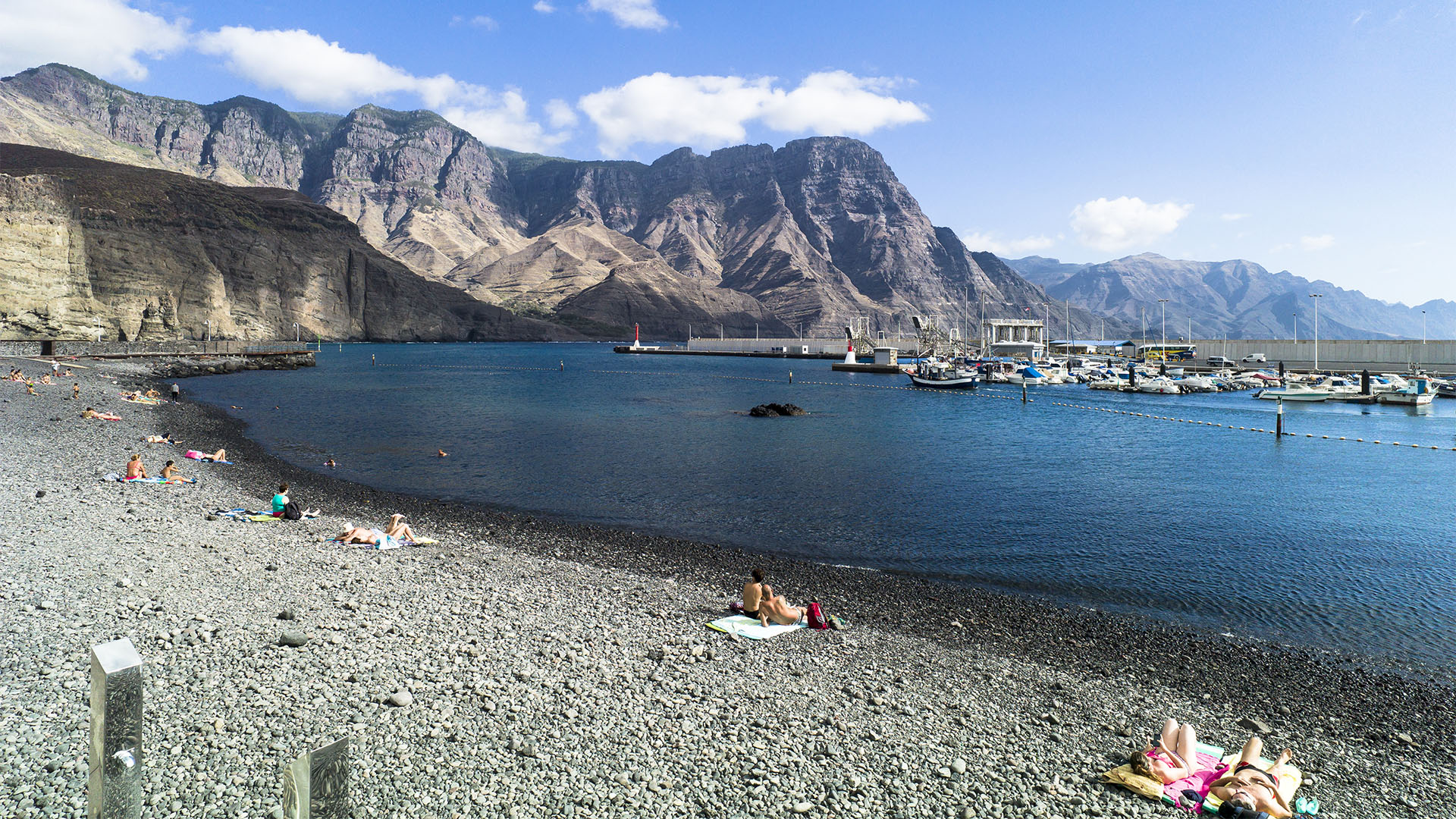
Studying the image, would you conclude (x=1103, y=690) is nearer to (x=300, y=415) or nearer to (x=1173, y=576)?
(x=1173, y=576)

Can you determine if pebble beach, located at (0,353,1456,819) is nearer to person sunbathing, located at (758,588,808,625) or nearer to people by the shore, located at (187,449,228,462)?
person sunbathing, located at (758,588,808,625)

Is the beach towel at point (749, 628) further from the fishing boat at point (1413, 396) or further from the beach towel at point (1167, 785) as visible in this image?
the fishing boat at point (1413, 396)

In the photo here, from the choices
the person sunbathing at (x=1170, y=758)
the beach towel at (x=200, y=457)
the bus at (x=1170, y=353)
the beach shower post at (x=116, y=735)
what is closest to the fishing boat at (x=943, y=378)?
the bus at (x=1170, y=353)

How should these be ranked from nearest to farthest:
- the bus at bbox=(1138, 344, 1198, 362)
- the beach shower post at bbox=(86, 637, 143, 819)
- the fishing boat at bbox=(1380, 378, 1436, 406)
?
the beach shower post at bbox=(86, 637, 143, 819) < the fishing boat at bbox=(1380, 378, 1436, 406) < the bus at bbox=(1138, 344, 1198, 362)

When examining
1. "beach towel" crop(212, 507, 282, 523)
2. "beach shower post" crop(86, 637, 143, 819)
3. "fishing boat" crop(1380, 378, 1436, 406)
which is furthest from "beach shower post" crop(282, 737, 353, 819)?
"fishing boat" crop(1380, 378, 1436, 406)

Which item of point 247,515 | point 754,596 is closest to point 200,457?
point 247,515

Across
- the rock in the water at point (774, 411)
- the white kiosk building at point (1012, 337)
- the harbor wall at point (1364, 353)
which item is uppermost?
the white kiosk building at point (1012, 337)

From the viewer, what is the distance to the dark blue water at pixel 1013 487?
54.9ft

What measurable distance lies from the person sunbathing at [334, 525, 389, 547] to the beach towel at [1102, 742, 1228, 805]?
48.5ft

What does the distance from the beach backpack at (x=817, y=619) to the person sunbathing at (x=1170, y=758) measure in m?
5.05

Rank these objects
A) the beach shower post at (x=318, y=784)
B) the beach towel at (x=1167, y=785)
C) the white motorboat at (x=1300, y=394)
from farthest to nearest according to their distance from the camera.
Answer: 1. the white motorboat at (x=1300, y=394)
2. the beach towel at (x=1167, y=785)
3. the beach shower post at (x=318, y=784)

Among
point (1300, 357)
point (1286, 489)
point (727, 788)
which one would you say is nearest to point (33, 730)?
point (727, 788)

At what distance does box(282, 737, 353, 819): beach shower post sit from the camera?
407 cm

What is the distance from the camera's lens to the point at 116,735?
4504mm
